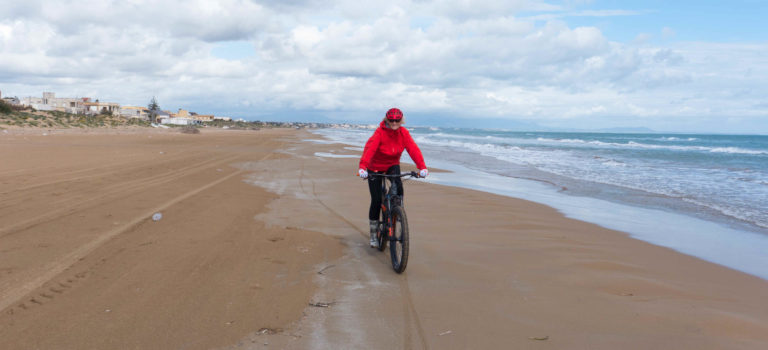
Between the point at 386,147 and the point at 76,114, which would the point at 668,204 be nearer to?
the point at 386,147

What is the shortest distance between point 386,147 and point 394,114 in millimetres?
408

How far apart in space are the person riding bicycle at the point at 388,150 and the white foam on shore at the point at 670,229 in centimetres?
393

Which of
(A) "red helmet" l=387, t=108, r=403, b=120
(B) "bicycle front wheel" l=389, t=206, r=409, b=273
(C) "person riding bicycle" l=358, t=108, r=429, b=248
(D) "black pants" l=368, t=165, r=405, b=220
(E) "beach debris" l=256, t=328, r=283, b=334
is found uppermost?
(A) "red helmet" l=387, t=108, r=403, b=120

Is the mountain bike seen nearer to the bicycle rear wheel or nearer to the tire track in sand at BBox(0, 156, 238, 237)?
the bicycle rear wheel

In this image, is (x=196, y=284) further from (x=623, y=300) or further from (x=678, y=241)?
(x=678, y=241)

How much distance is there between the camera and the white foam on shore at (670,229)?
5.66 m

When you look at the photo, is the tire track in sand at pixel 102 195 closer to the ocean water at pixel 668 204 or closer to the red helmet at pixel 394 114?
the red helmet at pixel 394 114

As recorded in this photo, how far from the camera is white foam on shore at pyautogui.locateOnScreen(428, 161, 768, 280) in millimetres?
5664

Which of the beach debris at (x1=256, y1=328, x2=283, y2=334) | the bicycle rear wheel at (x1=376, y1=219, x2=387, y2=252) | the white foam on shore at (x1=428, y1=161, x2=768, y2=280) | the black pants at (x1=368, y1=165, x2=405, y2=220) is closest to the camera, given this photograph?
the beach debris at (x1=256, y1=328, x2=283, y2=334)

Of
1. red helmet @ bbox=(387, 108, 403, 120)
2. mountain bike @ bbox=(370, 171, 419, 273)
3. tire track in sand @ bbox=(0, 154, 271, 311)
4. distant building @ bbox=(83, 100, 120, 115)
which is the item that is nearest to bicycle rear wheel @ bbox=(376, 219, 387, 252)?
mountain bike @ bbox=(370, 171, 419, 273)

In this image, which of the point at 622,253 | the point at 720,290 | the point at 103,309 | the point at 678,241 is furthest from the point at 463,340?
the point at 678,241

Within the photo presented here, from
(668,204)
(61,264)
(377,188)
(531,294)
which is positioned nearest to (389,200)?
(377,188)

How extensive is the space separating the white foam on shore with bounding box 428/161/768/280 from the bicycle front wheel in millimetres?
3923

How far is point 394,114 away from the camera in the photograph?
4.88 metres
